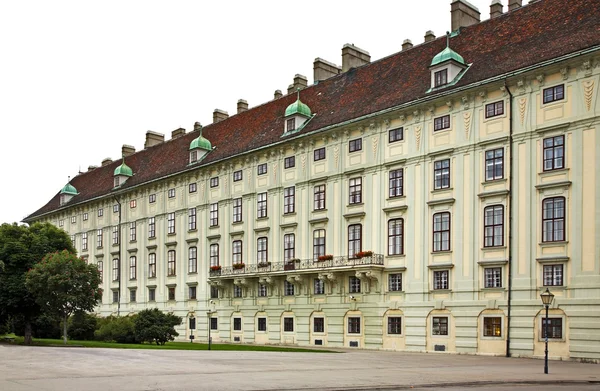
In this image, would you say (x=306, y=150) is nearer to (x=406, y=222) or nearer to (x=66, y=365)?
(x=406, y=222)

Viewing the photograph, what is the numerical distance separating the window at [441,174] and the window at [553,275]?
7.65 metres

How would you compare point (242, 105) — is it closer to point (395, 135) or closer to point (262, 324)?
point (262, 324)

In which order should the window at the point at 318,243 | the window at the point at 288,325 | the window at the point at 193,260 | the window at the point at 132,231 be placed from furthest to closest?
the window at the point at 132,231, the window at the point at 193,260, the window at the point at 288,325, the window at the point at 318,243

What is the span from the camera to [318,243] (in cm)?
4859

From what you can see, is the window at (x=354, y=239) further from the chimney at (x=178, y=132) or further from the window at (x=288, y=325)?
the chimney at (x=178, y=132)

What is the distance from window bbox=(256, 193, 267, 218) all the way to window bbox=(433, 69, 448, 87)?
16.2 m

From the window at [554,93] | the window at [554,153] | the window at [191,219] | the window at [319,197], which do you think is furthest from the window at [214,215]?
the window at [554,93]

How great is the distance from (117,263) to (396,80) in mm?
35651

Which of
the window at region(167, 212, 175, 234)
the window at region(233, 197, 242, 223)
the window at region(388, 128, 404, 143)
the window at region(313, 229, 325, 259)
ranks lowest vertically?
the window at region(313, 229, 325, 259)

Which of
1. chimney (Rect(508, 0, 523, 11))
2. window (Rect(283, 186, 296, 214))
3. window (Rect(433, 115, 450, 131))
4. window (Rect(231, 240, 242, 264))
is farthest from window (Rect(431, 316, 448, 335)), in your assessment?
chimney (Rect(508, 0, 523, 11))

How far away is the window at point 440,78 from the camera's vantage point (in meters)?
42.0

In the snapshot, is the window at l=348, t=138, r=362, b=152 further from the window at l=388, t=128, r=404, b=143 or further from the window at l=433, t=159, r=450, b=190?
the window at l=433, t=159, r=450, b=190

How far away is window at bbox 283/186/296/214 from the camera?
50906 mm

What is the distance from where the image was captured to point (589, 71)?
35.3 meters
